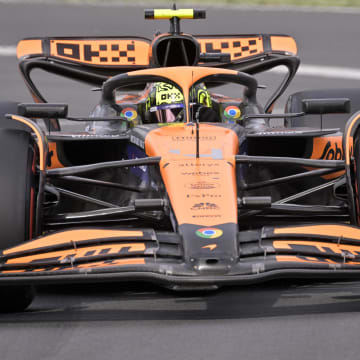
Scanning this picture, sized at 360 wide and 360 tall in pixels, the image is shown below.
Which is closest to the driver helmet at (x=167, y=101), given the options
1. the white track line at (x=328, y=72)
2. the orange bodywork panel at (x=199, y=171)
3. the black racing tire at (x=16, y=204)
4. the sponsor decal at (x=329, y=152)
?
the orange bodywork panel at (x=199, y=171)

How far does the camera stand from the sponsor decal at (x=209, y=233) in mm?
5395

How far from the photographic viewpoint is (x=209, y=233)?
17.8ft

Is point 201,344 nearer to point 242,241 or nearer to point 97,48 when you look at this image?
point 242,241

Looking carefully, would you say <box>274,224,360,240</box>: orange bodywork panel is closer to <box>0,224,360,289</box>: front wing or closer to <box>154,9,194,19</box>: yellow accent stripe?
<box>0,224,360,289</box>: front wing

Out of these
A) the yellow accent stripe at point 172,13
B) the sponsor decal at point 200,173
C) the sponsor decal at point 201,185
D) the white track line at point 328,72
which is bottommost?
the sponsor decal at point 201,185

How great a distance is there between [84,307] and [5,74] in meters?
10.2

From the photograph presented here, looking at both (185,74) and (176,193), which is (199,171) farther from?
(185,74)

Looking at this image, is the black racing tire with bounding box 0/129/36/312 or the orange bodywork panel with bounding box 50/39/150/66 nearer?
the black racing tire with bounding box 0/129/36/312

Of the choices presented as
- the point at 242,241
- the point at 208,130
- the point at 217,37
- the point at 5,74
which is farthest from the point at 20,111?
the point at 5,74

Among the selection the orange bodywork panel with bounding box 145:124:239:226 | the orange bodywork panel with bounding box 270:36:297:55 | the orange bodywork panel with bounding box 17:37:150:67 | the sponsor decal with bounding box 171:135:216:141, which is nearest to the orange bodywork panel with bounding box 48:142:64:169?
the orange bodywork panel with bounding box 145:124:239:226

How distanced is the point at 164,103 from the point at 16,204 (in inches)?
85.0

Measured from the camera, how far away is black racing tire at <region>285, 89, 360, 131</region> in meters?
9.00

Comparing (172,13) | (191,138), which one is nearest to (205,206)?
(191,138)

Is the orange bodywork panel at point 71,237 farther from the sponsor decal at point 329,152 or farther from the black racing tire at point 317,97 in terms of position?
the black racing tire at point 317,97
